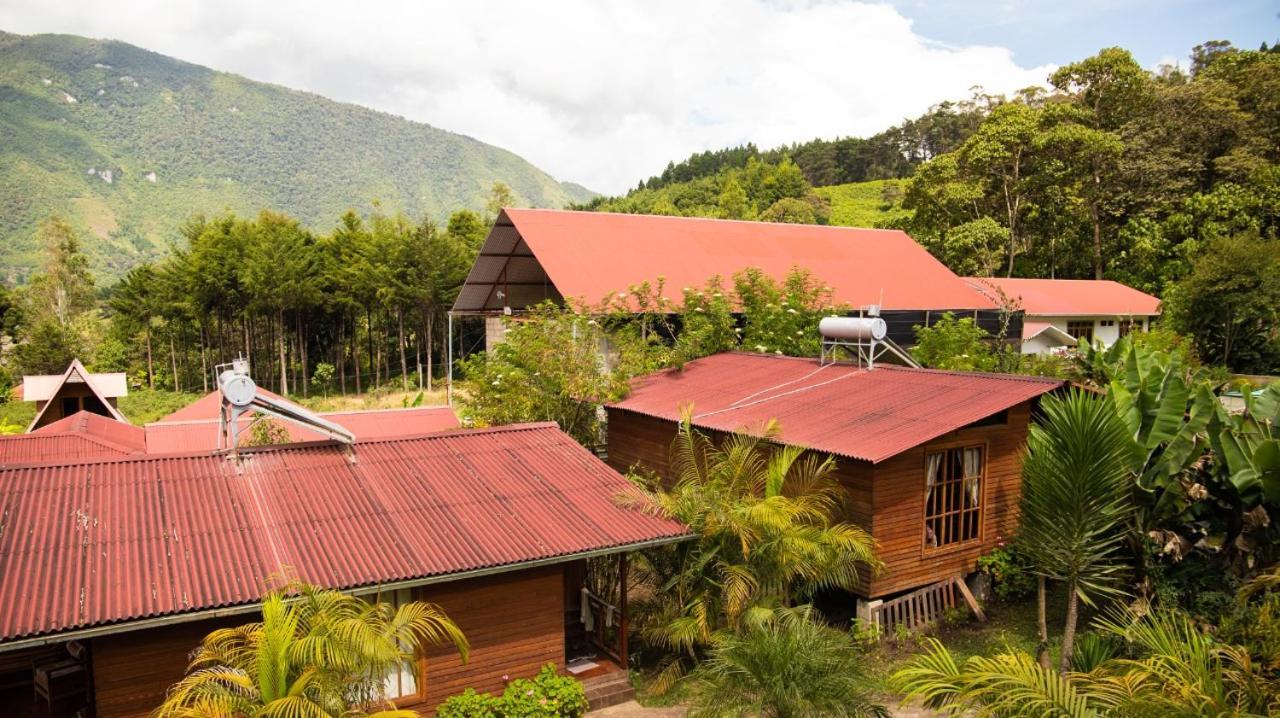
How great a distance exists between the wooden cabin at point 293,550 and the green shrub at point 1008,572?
5539 mm

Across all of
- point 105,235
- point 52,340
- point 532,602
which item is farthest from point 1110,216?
point 105,235

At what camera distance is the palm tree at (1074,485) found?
6.67 metres

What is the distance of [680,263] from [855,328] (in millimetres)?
10086

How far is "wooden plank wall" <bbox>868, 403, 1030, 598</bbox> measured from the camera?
419 inches

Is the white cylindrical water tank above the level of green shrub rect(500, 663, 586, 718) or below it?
above

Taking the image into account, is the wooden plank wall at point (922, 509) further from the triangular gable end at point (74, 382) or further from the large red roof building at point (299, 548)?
the triangular gable end at point (74, 382)

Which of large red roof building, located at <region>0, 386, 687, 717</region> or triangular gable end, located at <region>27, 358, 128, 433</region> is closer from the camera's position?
large red roof building, located at <region>0, 386, 687, 717</region>

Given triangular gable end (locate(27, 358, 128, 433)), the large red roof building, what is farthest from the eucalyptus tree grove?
the large red roof building

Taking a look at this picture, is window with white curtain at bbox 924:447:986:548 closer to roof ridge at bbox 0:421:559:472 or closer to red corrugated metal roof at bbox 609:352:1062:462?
red corrugated metal roof at bbox 609:352:1062:462

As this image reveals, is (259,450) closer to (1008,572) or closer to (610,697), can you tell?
(610,697)

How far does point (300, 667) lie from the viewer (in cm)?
570

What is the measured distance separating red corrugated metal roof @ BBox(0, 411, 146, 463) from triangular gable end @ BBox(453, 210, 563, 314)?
9.35 m

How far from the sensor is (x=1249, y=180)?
34281mm

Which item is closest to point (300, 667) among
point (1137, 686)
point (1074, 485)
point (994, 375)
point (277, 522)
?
point (277, 522)
